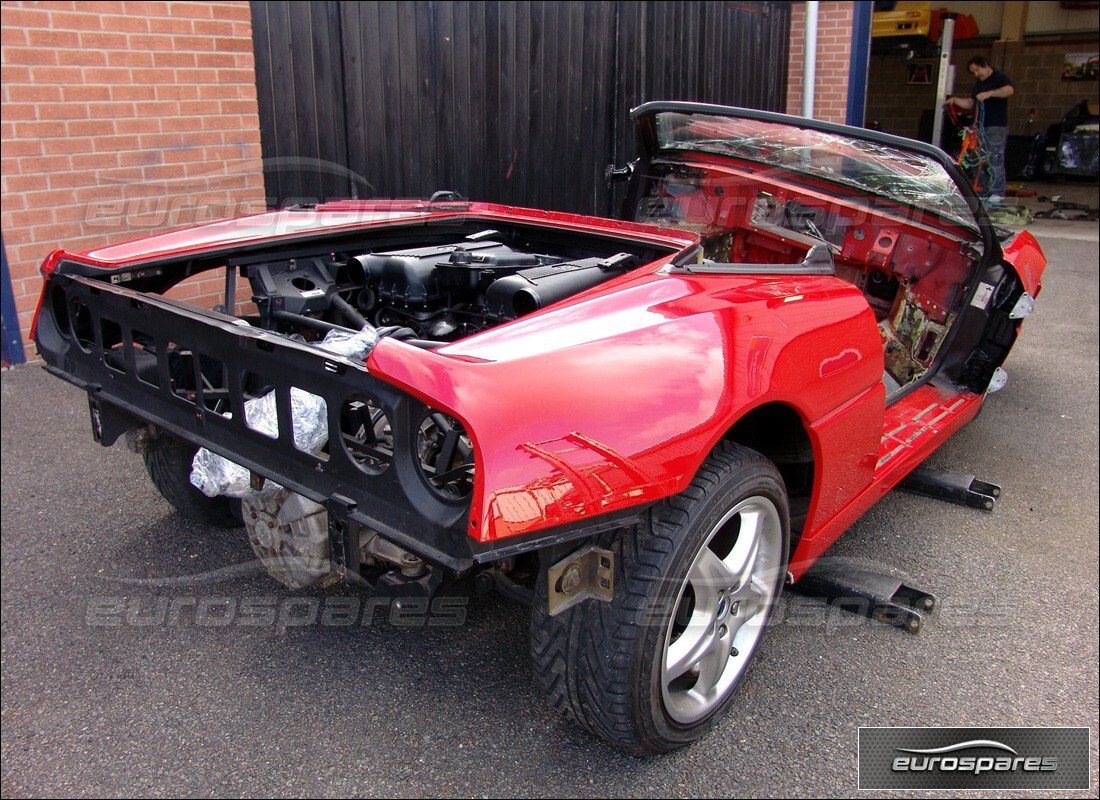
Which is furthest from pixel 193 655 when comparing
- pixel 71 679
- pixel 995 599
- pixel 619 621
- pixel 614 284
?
pixel 995 599

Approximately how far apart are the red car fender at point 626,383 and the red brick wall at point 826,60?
8859 mm

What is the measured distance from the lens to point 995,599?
3027 millimetres

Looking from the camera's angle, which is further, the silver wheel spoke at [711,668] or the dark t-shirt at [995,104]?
the dark t-shirt at [995,104]

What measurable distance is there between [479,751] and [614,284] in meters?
1.27

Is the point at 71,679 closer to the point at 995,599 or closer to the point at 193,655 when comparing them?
the point at 193,655

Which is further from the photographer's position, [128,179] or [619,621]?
[128,179]

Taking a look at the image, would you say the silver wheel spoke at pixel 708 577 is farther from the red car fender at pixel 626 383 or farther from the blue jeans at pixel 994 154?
the blue jeans at pixel 994 154

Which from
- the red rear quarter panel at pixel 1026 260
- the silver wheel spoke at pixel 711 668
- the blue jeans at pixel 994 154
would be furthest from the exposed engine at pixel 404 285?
the blue jeans at pixel 994 154

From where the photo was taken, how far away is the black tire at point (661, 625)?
2.00 meters

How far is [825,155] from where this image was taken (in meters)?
3.63

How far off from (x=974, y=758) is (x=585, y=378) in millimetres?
1457

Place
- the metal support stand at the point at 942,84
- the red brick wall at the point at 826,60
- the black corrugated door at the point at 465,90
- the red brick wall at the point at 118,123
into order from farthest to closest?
the metal support stand at the point at 942,84 < the red brick wall at the point at 826,60 < the black corrugated door at the point at 465,90 < the red brick wall at the point at 118,123

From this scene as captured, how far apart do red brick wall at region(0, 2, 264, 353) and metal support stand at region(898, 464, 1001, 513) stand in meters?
4.09

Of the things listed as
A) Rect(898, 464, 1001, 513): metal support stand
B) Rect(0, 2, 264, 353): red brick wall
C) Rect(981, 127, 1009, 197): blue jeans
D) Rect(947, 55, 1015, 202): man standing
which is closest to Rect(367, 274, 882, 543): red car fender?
Rect(898, 464, 1001, 513): metal support stand
